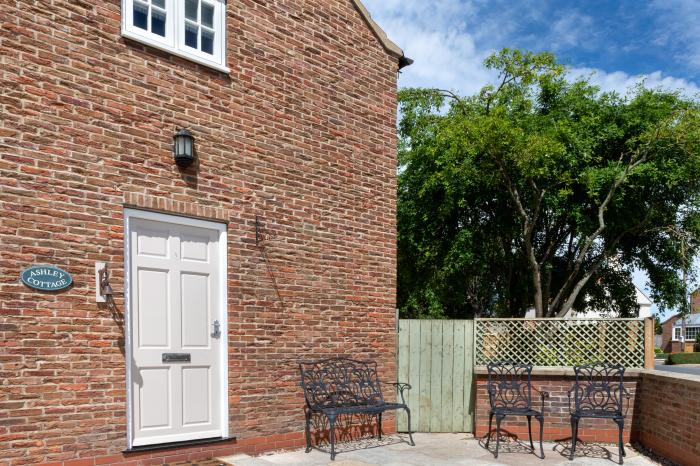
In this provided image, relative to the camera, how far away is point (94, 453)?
5816mm

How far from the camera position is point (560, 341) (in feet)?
29.6

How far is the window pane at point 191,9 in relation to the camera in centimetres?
698

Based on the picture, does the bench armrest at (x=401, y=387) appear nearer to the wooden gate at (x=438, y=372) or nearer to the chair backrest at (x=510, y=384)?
the wooden gate at (x=438, y=372)

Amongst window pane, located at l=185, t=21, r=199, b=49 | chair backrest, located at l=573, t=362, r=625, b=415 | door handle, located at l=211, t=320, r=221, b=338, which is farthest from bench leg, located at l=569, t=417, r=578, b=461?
window pane, located at l=185, t=21, r=199, b=49

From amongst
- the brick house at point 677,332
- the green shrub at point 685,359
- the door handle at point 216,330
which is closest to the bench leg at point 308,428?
the door handle at point 216,330

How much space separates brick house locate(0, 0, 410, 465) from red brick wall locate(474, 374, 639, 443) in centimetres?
176

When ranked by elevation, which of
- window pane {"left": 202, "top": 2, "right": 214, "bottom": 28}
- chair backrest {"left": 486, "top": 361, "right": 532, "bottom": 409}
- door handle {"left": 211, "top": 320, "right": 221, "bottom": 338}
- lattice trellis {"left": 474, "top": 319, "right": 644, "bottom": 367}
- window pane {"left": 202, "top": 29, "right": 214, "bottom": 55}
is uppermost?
window pane {"left": 202, "top": 2, "right": 214, "bottom": 28}

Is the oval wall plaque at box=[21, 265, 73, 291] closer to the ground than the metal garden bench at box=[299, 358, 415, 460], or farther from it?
farther from it

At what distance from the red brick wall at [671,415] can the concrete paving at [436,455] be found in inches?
11.4

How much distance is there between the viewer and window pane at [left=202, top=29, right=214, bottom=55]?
7.11 meters

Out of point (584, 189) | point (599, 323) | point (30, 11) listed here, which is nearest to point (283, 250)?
point (30, 11)

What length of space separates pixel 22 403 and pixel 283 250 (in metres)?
3.16

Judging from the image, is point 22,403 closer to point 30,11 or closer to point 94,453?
point 94,453

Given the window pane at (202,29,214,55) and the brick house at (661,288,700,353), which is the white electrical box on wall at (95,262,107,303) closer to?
the window pane at (202,29,214,55)
